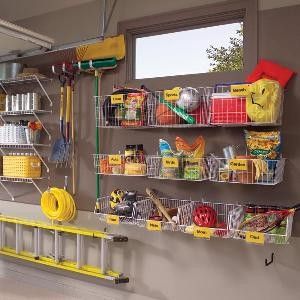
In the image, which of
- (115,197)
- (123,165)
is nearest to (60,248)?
(115,197)

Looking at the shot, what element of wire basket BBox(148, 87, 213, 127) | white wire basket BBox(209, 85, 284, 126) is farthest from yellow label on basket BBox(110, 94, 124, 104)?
white wire basket BBox(209, 85, 284, 126)

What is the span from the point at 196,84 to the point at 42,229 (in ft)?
6.16

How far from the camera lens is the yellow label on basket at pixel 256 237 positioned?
2.04 m

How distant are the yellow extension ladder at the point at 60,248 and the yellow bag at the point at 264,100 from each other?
1384mm

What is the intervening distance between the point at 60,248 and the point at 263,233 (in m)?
1.81

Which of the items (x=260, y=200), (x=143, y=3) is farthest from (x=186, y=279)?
(x=143, y=3)

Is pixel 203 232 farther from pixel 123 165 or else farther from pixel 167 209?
pixel 123 165

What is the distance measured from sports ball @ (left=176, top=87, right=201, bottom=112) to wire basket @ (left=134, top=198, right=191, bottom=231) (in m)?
0.67

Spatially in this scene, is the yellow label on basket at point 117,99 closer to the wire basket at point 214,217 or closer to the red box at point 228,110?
the red box at point 228,110

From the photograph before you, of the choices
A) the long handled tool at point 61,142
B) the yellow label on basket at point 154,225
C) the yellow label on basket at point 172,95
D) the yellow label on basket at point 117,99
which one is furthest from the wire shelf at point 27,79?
the yellow label on basket at point 154,225

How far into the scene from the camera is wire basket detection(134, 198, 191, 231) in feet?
7.82

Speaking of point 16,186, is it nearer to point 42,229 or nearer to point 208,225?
point 42,229

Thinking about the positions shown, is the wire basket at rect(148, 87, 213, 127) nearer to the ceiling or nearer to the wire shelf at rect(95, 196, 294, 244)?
the wire shelf at rect(95, 196, 294, 244)

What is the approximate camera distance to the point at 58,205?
3014 mm
